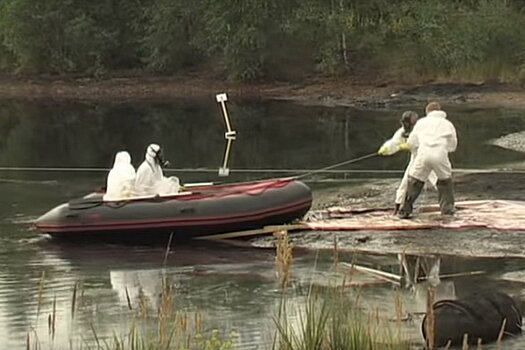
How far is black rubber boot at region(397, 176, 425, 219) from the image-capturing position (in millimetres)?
15695

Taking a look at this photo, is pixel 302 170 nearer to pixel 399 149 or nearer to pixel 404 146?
pixel 399 149

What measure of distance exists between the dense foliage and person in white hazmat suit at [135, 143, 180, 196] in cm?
2744

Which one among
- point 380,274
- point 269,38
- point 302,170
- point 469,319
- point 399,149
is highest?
point 269,38

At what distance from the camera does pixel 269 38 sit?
4966cm

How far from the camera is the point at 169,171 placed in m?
24.2

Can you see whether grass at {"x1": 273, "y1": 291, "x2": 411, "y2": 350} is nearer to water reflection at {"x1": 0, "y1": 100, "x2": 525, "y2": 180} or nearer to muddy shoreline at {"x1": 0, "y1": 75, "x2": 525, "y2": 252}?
muddy shoreline at {"x1": 0, "y1": 75, "x2": 525, "y2": 252}

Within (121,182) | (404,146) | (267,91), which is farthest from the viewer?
(267,91)

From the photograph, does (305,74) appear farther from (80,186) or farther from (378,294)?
(378,294)

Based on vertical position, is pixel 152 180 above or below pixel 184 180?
above

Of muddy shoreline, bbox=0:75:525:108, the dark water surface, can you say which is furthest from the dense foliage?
the dark water surface

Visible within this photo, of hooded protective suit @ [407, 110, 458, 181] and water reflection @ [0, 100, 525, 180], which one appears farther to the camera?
water reflection @ [0, 100, 525, 180]

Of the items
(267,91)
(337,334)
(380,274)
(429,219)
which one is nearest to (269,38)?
(267,91)

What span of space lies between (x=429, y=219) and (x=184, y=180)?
8102mm

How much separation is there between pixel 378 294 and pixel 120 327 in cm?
268
